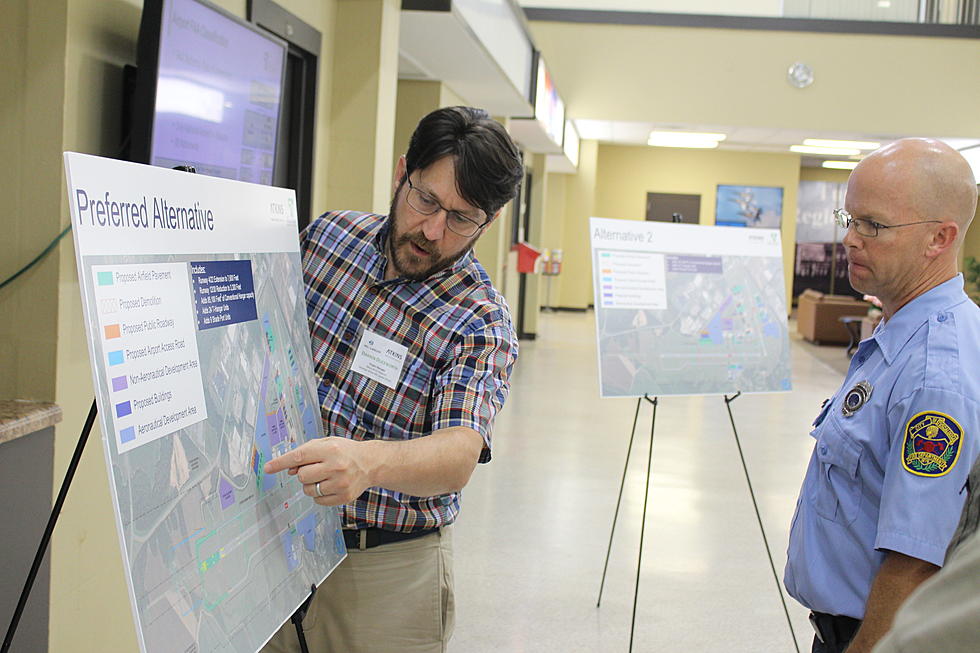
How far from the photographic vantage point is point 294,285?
1.68 metres

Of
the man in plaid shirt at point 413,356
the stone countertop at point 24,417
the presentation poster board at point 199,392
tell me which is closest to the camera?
the presentation poster board at point 199,392

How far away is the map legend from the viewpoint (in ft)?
3.70

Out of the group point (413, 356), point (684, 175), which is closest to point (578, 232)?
point (684, 175)

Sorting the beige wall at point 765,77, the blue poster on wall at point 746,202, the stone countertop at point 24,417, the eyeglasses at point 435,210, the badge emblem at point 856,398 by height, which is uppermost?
the beige wall at point 765,77

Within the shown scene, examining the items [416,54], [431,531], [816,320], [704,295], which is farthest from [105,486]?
[816,320]

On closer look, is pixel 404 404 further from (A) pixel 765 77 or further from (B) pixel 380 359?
(A) pixel 765 77

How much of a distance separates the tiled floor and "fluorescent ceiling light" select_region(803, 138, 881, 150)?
21.3ft

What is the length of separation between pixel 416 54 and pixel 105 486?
4164mm

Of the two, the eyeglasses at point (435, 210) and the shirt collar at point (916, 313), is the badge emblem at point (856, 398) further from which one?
the eyeglasses at point (435, 210)

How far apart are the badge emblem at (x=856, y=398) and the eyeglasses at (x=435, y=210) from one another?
2.67 ft

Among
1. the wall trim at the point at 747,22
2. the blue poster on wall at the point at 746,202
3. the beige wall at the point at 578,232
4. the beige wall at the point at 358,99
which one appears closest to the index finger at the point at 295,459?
the beige wall at the point at 358,99

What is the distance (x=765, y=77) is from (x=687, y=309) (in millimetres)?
9375

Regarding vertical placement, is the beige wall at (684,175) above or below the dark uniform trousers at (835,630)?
above

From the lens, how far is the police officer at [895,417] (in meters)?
1.62
